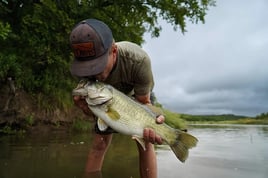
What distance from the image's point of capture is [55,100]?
1263 cm

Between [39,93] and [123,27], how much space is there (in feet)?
16.2

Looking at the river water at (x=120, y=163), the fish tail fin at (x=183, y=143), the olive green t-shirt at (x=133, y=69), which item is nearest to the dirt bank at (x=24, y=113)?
the river water at (x=120, y=163)

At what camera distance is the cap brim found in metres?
3.33

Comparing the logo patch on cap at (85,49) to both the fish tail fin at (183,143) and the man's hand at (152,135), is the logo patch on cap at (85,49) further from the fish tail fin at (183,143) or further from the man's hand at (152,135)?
the fish tail fin at (183,143)

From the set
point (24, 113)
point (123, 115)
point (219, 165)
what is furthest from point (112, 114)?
point (24, 113)

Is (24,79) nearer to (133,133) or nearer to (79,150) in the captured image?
(79,150)

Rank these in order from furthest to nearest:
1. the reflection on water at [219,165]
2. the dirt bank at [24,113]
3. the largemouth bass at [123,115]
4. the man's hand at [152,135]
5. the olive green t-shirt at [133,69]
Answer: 1. the dirt bank at [24,113]
2. the reflection on water at [219,165]
3. the olive green t-shirt at [133,69]
4. the man's hand at [152,135]
5. the largemouth bass at [123,115]

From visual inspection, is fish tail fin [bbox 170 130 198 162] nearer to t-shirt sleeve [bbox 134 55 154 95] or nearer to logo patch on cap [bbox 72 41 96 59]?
t-shirt sleeve [bbox 134 55 154 95]

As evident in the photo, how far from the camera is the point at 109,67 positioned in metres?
3.65

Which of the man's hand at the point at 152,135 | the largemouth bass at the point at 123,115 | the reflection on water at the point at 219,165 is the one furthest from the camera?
the reflection on water at the point at 219,165

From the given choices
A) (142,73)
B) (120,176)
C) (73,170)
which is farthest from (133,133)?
(73,170)

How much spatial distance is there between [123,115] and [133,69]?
2.08ft

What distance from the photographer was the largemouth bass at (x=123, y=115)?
340cm

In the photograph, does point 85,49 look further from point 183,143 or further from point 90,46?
point 183,143
